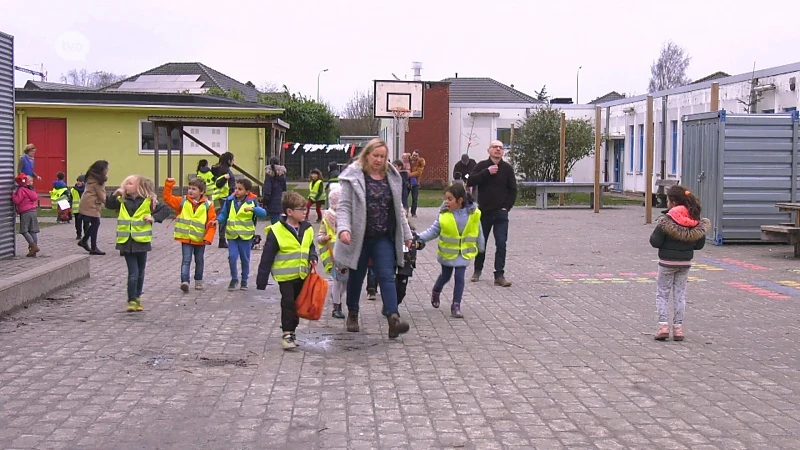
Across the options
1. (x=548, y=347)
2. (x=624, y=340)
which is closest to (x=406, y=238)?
(x=548, y=347)

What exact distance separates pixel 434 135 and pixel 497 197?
3464 cm

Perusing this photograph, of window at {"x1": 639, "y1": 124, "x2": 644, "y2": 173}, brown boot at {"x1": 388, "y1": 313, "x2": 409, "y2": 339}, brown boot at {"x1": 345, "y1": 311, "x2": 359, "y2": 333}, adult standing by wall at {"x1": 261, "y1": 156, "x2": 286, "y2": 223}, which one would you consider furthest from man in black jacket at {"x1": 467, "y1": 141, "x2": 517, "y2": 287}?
window at {"x1": 639, "y1": 124, "x2": 644, "y2": 173}

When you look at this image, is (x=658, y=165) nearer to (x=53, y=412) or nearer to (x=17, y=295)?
(x=17, y=295)

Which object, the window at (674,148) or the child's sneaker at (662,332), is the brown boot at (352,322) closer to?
the child's sneaker at (662,332)

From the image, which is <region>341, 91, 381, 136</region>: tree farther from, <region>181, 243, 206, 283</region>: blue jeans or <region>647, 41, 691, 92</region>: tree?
<region>181, 243, 206, 283</region>: blue jeans

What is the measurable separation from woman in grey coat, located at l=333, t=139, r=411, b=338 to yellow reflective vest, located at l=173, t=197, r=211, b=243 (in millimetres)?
3498

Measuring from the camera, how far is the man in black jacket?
1265 centimetres

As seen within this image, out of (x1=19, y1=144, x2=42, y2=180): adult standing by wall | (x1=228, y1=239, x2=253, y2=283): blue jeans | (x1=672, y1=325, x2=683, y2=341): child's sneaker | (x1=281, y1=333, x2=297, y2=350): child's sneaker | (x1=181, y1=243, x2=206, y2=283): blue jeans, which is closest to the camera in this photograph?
(x1=281, y1=333, x2=297, y2=350): child's sneaker

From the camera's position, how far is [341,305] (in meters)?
10.4

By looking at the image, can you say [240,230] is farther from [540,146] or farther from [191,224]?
[540,146]

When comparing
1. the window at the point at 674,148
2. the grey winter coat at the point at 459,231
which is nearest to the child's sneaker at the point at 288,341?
the grey winter coat at the point at 459,231

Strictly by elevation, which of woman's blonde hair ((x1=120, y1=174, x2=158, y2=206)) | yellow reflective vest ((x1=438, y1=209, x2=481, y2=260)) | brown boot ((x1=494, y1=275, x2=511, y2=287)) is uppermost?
woman's blonde hair ((x1=120, y1=174, x2=158, y2=206))

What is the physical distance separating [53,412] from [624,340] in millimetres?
5012

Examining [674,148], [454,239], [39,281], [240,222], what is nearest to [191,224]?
[240,222]
